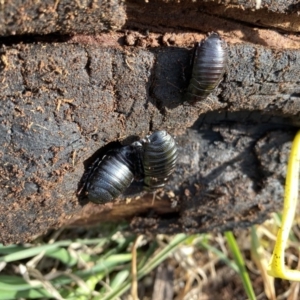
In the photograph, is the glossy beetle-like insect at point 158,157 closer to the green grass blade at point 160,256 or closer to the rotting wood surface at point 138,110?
the rotting wood surface at point 138,110

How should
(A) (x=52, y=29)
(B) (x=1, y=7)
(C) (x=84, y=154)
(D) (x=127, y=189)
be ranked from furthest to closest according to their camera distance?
(D) (x=127, y=189)
(C) (x=84, y=154)
(A) (x=52, y=29)
(B) (x=1, y=7)

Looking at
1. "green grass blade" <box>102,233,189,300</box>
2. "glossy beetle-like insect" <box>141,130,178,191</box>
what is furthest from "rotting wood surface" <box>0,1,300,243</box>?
"green grass blade" <box>102,233,189,300</box>

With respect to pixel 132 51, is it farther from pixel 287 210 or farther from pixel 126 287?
pixel 126 287

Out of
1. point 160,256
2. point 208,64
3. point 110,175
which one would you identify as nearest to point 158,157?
point 110,175

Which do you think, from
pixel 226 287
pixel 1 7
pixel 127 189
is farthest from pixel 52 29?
pixel 226 287

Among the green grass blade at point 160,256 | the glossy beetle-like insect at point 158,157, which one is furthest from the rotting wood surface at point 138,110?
the green grass blade at point 160,256

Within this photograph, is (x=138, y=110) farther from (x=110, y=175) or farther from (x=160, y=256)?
(x=160, y=256)
